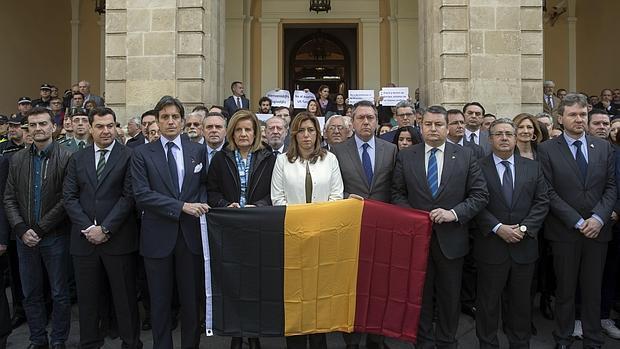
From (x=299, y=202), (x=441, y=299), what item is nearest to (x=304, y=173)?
(x=299, y=202)

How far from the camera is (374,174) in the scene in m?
5.02

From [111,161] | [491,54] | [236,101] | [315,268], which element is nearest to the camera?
[315,268]

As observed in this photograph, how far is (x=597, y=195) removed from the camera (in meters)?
4.96

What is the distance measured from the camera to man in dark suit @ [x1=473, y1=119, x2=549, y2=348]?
4.80m

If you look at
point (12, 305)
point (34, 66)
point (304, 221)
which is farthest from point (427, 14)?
point (34, 66)

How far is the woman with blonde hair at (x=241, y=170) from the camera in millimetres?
4824

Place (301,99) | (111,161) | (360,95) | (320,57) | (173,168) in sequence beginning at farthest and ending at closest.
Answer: (320,57) < (301,99) < (360,95) < (111,161) < (173,168)

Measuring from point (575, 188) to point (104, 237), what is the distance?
4167 mm

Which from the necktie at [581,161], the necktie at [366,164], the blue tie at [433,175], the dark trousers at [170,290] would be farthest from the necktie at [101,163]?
the necktie at [581,161]

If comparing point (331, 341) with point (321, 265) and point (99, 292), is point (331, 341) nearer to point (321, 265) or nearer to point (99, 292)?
point (321, 265)

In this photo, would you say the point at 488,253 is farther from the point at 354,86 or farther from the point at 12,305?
Result: the point at 354,86

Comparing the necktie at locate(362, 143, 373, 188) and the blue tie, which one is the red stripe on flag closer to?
the blue tie

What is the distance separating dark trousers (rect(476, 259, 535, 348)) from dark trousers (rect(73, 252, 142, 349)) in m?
3.10

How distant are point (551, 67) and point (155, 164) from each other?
1407 centimetres
